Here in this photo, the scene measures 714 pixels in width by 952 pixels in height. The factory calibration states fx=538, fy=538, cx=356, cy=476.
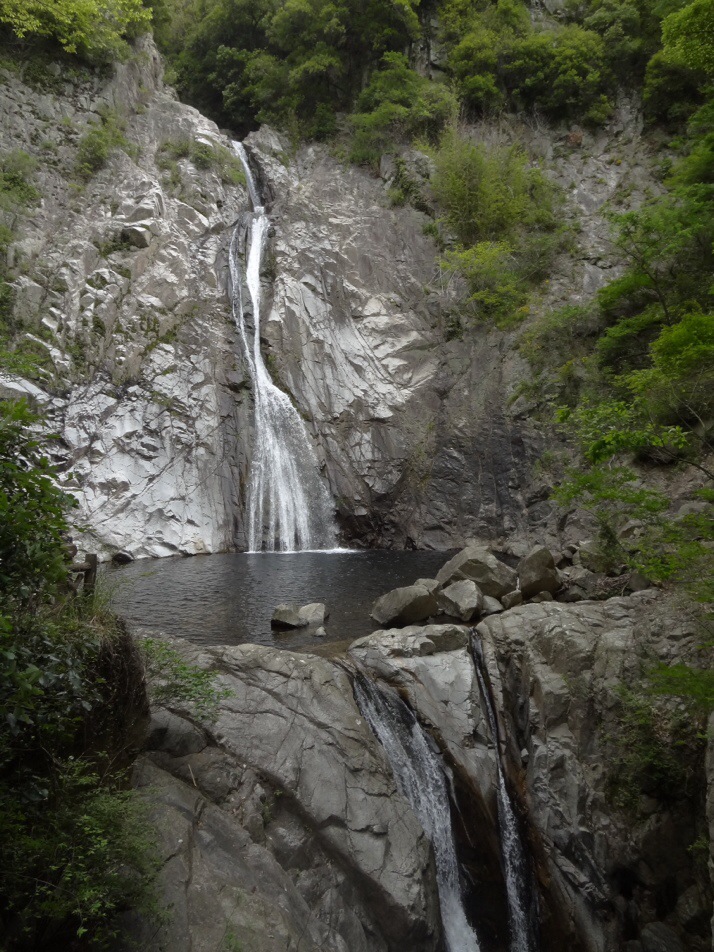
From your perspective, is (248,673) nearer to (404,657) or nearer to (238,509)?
(404,657)

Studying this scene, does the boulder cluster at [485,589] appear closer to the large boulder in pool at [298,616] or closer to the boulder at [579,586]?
the boulder at [579,586]

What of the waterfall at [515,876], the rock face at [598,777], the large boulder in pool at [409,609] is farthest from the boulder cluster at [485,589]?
the waterfall at [515,876]

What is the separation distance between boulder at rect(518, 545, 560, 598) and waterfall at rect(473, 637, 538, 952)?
4.07 m

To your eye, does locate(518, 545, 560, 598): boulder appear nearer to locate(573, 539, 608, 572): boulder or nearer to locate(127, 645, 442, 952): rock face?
locate(573, 539, 608, 572): boulder

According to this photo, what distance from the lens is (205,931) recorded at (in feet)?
13.2

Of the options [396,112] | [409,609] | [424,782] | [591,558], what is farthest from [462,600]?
[396,112]

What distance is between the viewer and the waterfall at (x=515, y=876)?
6254mm

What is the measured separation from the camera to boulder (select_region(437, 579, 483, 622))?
1011 cm

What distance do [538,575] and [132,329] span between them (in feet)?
56.6

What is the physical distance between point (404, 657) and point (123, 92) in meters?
29.8

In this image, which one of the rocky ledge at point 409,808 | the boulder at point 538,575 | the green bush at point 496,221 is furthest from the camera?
the green bush at point 496,221

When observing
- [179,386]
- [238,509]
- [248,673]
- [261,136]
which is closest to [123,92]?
[261,136]

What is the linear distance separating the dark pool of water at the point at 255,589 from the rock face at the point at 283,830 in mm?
2542

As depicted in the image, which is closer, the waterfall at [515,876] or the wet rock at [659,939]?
the wet rock at [659,939]
